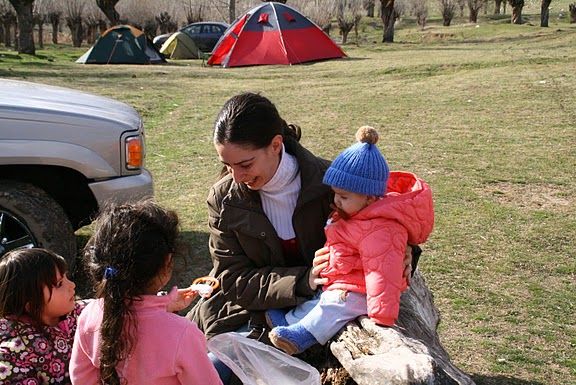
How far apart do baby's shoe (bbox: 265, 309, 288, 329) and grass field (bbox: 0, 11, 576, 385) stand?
145 cm

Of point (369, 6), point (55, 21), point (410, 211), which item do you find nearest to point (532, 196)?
point (410, 211)

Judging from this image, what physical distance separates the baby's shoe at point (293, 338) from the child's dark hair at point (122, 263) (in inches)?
26.5

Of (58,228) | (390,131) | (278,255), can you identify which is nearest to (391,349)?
(278,255)

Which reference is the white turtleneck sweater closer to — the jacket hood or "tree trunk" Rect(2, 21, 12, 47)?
the jacket hood

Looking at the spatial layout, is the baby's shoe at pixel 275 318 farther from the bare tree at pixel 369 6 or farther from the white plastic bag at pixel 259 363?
the bare tree at pixel 369 6

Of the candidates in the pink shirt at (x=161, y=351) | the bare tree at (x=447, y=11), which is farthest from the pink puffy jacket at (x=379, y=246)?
the bare tree at (x=447, y=11)

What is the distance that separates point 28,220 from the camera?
4469 millimetres

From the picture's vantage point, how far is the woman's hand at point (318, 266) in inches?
116

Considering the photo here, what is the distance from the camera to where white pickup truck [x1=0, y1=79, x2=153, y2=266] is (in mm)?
4426

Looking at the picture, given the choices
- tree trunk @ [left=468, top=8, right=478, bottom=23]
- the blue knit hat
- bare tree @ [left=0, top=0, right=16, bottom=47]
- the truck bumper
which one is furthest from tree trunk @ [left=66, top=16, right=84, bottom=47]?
the blue knit hat

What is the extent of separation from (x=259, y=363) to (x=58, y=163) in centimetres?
225

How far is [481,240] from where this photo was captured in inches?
237

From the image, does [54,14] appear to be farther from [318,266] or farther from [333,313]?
[333,313]

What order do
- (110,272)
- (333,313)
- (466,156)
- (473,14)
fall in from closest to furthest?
(110,272)
(333,313)
(466,156)
(473,14)
